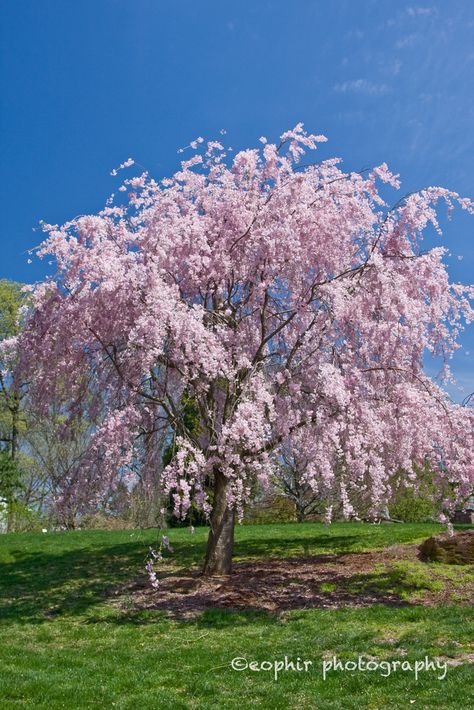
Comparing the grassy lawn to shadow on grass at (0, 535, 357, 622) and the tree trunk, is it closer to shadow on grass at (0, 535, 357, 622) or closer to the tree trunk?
shadow on grass at (0, 535, 357, 622)

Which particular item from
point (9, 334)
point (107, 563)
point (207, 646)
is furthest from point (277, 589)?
point (9, 334)

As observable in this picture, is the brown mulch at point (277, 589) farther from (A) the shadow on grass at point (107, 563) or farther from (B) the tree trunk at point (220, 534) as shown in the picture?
(B) the tree trunk at point (220, 534)

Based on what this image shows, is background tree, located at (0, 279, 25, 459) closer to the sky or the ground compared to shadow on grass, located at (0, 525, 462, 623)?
closer to the sky

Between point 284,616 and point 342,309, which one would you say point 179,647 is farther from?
point 342,309

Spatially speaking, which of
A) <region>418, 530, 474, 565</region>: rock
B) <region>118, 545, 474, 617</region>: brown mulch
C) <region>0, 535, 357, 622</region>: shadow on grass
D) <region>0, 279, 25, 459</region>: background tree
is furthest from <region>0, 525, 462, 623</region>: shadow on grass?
<region>0, 279, 25, 459</region>: background tree

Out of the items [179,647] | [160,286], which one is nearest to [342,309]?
[160,286]

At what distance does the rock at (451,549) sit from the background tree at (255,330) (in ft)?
7.66

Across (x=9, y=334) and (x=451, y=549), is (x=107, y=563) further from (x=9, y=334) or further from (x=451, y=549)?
(x=9, y=334)

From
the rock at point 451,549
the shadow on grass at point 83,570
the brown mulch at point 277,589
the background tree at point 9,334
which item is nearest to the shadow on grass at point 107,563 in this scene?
the shadow on grass at point 83,570

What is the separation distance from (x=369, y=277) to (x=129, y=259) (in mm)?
5025

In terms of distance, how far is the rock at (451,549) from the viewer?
52.2 ft

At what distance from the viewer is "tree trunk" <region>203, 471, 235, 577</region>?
1476 cm

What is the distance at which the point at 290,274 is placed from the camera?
13961mm

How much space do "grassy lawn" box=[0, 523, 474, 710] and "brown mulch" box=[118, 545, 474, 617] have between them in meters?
0.29
